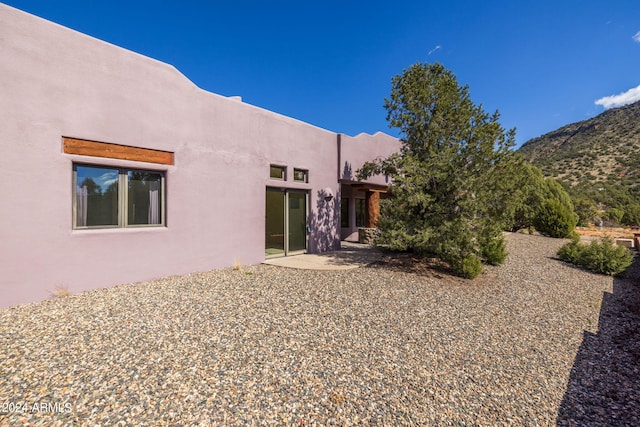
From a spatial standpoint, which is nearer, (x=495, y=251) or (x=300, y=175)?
(x=495, y=251)

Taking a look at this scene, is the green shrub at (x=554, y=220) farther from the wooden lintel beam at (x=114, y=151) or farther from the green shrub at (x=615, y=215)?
the wooden lintel beam at (x=114, y=151)

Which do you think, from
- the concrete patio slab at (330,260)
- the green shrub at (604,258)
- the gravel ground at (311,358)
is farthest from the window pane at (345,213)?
the green shrub at (604,258)

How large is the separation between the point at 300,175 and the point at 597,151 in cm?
4699

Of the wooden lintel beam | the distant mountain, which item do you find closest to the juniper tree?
the wooden lintel beam

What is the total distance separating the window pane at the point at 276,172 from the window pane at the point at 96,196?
416 centimetres

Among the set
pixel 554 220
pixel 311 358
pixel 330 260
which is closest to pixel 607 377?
pixel 311 358

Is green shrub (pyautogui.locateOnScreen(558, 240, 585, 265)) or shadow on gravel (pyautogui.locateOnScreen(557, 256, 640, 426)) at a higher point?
green shrub (pyautogui.locateOnScreen(558, 240, 585, 265))

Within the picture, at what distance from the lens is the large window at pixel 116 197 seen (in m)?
5.77

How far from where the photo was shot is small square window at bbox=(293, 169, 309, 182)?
988 cm

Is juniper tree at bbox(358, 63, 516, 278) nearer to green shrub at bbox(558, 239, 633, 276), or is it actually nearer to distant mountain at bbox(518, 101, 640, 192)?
green shrub at bbox(558, 239, 633, 276)

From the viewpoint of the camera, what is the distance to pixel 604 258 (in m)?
9.20

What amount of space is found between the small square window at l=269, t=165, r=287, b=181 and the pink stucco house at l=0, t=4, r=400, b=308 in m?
0.04

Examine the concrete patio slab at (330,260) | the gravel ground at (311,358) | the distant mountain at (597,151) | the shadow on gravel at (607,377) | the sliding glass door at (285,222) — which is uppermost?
the distant mountain at (597,151)

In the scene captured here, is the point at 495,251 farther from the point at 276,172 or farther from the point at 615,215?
the point at 615,215
